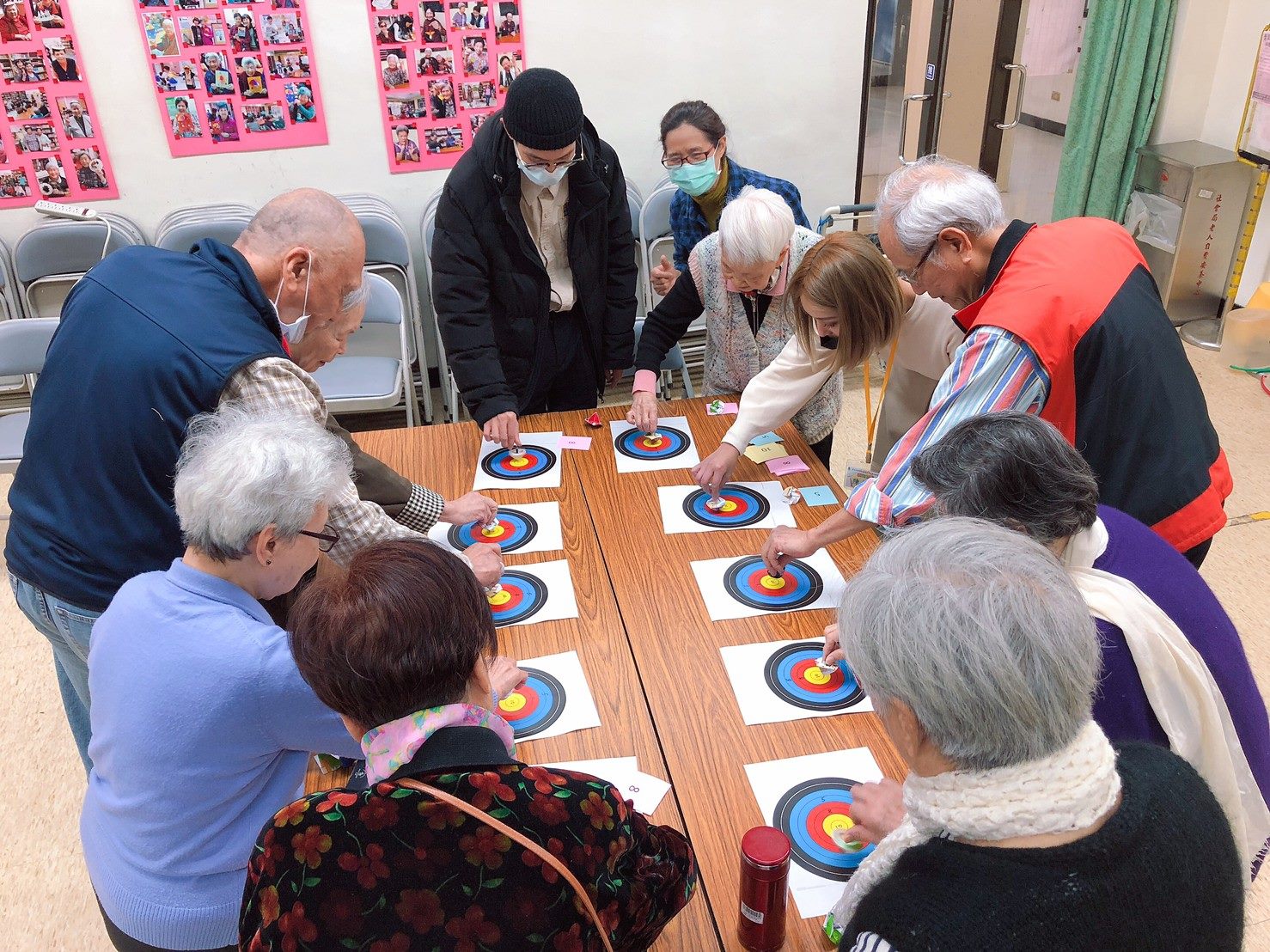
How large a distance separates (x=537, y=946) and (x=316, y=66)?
3.85 m

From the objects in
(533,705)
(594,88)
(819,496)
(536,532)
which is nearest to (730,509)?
(819,496)

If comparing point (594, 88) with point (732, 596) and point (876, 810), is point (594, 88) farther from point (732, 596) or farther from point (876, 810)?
point (876, 810)

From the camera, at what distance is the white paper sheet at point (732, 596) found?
6.51ft

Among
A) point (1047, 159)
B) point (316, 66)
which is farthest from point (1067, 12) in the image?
point (316, 66)

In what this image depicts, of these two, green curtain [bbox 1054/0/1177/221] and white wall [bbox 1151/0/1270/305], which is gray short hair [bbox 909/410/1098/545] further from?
white wall [bbox 1151/0/1270/305]

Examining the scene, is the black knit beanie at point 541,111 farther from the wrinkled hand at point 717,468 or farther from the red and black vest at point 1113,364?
the red and black vest at point 1113,364

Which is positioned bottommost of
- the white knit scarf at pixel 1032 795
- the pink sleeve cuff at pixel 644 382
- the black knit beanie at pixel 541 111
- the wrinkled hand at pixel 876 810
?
the wrinkled hand at pixel 876 810

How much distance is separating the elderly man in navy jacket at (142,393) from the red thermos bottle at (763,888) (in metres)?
0.95

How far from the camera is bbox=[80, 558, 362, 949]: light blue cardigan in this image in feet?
4.27

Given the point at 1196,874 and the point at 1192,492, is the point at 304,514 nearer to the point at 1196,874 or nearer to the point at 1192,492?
the point at 1196,874

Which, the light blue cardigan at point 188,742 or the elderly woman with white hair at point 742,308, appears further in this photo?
the elderly woman with white hair at point 742,308

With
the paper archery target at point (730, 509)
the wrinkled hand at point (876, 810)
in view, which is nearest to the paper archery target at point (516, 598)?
the paper archery target at point (730, 509)

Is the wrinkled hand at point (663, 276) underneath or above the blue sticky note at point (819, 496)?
above

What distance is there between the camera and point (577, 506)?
7.86 feet
